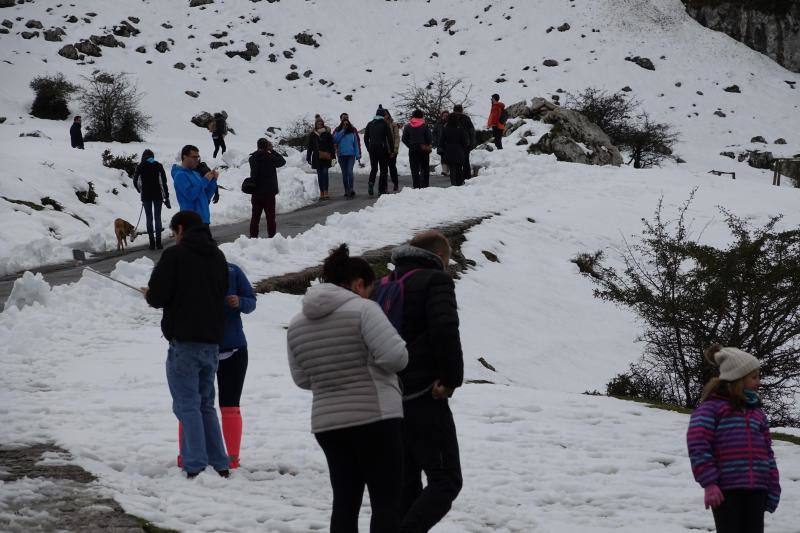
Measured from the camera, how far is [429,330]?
176 inches

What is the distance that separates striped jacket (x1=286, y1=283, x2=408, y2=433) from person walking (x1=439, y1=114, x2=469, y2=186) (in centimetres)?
1653

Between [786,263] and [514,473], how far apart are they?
7.11 meters

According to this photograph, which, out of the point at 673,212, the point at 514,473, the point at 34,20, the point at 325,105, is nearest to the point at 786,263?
the point at 514,473

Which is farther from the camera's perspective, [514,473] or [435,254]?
[514,473]

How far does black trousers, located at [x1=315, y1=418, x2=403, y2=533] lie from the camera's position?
4082mm

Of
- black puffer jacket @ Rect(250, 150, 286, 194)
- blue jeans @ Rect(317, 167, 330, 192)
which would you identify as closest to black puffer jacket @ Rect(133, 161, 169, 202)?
black puffer jacket @ Rect(250, 150, 286, 194)

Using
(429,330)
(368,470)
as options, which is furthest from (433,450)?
(429,330)

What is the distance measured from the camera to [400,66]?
2175 inches

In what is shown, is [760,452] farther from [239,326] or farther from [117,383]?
[117,383]

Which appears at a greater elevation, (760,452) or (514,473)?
(760,452)

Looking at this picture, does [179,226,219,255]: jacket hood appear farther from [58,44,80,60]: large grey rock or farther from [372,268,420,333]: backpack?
[58,44,80,60]: large grey rock

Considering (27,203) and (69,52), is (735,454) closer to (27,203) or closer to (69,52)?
(27,203)

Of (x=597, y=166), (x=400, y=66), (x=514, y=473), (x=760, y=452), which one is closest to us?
(x=760, y=452)

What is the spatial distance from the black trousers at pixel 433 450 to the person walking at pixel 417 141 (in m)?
16.3
